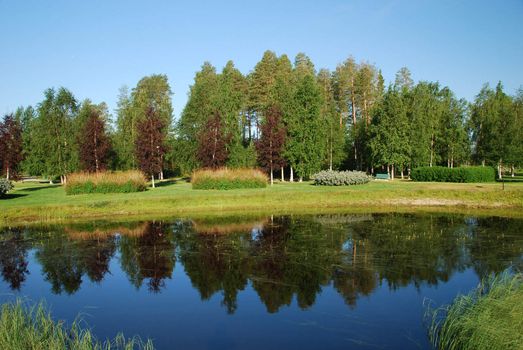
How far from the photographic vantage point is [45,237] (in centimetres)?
1917

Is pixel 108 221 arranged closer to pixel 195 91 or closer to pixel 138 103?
pixel 195 91

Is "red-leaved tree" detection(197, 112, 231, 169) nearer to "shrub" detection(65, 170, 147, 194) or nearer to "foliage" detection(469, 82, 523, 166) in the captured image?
"shrub" detection(65, 170, 147, 194)

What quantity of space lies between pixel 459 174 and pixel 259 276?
30.7 meters

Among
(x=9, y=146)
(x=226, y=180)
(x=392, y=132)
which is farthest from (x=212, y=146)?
(x=392, y=132)

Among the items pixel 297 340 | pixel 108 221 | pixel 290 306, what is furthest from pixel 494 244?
pixel 108 221

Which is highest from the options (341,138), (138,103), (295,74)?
(295,74)

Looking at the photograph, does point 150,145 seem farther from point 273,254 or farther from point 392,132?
point 392,132

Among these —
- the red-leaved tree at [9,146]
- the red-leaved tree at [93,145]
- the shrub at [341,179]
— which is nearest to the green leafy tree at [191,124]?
the red-leaved tree at [93,145]

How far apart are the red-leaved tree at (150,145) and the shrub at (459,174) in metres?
26.2

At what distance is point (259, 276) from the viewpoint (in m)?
A: 12.9

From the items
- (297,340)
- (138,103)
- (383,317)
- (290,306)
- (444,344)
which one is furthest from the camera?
(138,103)

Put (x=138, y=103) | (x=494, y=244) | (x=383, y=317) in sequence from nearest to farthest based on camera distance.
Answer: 1. (x=383, y=317)
2. (x=494, y=244)
3. (x=138, y=103)

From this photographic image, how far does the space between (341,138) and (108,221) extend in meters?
35.4

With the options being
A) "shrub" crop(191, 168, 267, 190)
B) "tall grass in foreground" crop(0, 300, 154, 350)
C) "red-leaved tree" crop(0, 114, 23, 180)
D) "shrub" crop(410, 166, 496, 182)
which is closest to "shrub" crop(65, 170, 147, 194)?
"shrub" crop(191, 168, 267, 190)
